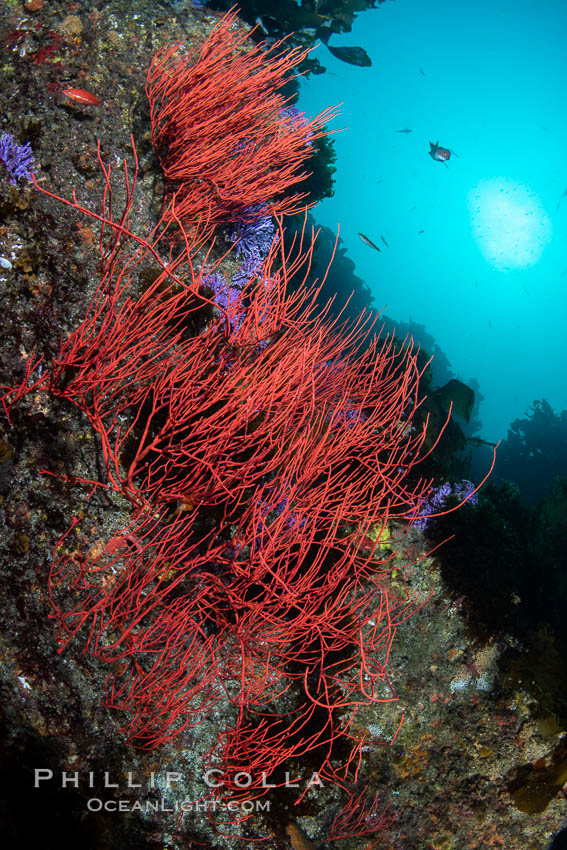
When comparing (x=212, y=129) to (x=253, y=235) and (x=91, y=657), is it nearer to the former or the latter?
(x=253, y=235)

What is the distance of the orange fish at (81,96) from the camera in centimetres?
261

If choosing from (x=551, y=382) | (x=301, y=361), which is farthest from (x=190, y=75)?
(x=551, y=382)

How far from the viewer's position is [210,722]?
8.53 ft

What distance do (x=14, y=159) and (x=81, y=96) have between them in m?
0.79

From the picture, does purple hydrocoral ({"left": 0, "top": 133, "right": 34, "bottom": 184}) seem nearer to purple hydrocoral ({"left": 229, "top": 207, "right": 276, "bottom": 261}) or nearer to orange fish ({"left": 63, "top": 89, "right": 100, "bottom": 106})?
orange fish ({"left": 63, "top": 89, "right": 100, "bottom": 106})

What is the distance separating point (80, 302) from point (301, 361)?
153cm

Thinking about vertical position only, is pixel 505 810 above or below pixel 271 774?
below

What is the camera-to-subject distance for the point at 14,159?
2.32 m

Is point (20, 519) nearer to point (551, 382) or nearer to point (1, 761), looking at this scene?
point (1, 761)

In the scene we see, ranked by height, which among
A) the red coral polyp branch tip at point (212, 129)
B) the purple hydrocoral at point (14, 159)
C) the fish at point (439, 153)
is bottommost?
the purple hydrocoral at point (14, 159)

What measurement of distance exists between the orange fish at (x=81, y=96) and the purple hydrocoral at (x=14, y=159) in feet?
2.01

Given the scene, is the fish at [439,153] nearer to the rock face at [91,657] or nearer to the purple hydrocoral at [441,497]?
the rock face at [91,657]

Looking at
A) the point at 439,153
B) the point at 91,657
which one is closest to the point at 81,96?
the point at 91,657

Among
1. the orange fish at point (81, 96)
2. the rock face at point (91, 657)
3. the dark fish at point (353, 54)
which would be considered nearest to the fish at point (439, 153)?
the dark fish at point (353, 54)
